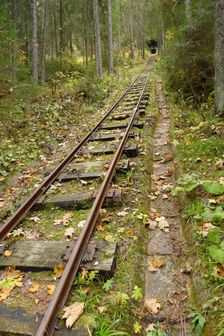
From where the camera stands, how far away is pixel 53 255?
4133 mm

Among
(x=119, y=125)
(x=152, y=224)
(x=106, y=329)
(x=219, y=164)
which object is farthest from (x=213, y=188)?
(x=119, y=125)

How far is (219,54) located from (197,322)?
7.31 metres

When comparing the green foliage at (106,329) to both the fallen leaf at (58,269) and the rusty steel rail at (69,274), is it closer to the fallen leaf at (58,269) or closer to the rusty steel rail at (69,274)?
the rusty steel rail at (69,274)

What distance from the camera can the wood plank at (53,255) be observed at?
12.8 feet

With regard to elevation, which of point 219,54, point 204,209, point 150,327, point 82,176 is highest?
point 219,54

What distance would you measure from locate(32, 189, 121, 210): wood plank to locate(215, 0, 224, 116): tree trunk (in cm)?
491

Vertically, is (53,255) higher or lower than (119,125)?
lower

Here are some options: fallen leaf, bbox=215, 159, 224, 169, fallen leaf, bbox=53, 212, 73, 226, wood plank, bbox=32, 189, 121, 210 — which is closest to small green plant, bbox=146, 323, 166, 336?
fallen leaf, bbox=53, 212, 73, 226

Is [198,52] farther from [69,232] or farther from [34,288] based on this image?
[34,288]

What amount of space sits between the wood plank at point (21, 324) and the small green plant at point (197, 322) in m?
1.01

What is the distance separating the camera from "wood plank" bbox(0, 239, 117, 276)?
3.89 m

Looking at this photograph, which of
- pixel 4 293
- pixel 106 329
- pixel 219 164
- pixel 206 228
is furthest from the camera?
pixel 219 164

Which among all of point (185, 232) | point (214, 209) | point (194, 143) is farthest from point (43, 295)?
point (194, 143)

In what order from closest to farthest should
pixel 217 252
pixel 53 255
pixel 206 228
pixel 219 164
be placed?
1. pixel 217 252
2. pixel 53 255
3. pixel 206 228
4. pixel 219 164
